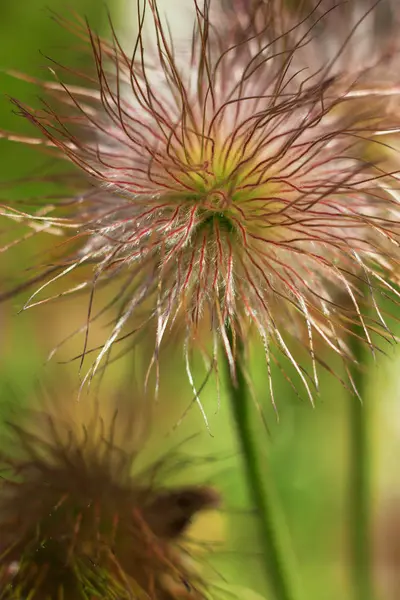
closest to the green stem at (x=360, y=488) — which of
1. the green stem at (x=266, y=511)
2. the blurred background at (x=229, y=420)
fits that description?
the blurred background at (x=229, y=420)

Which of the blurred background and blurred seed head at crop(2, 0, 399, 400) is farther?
the blurred background

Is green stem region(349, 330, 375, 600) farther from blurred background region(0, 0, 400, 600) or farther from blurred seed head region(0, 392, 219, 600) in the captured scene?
blurred seed head region(0, 392, 219, 600)

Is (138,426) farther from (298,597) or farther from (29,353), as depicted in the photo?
(29,353)

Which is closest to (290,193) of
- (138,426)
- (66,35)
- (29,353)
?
(138,426)

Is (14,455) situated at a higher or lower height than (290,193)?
lower

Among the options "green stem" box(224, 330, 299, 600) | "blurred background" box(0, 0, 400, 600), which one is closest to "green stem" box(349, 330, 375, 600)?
"blurred background" box(0, 0, 400, 600)

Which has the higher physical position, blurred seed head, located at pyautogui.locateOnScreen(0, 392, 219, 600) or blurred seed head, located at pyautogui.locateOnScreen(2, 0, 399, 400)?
blurred seed head, located at pyautogui.locateOnScreen(2, 0, 399, 400)

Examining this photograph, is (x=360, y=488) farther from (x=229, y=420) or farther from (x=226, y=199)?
(x=226, y=199)
